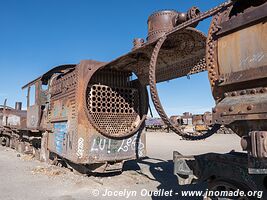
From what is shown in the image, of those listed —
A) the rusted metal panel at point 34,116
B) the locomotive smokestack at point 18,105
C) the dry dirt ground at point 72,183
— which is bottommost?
the dry dirt ground at point 72,183

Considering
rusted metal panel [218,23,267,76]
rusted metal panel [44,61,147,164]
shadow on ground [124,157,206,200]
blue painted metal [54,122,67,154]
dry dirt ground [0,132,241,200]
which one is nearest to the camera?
rusted metal panel [218,23,267,76]

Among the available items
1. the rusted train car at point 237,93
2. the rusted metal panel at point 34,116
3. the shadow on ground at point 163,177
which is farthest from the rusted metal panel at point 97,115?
the rusted train car at point 237,93

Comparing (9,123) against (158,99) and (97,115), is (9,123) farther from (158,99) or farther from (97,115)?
(158,99)

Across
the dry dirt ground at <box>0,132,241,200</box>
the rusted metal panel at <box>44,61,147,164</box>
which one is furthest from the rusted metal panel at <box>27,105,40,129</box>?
the dry dirt ground at <box>0,132,241,200</box>

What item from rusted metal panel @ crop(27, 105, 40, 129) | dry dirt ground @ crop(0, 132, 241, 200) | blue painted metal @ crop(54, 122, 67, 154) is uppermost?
rusted metal panel @ crop(27, 105, 40, 129)

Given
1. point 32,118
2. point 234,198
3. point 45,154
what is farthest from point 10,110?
point 234,198

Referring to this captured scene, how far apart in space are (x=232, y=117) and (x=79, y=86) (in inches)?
199

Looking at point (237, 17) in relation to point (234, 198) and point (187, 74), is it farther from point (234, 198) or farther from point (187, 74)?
point (187, 74)

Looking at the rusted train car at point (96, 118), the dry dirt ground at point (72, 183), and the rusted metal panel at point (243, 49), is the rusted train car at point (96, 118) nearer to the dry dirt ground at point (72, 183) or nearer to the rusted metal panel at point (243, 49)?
the dry dirt ground at point (72, 183)

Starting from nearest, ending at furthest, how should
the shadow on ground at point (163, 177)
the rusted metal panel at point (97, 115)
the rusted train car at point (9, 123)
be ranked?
the shadow on ground at point (163, 177) < the rusted metal panel at point (97, 115) < the rusted train car at point (9, 123)

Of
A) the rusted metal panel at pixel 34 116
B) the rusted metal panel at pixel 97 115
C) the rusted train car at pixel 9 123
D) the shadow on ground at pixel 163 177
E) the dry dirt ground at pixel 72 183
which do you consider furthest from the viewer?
the rusted train car at pixel 9 123

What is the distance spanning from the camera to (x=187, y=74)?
6.18 meters

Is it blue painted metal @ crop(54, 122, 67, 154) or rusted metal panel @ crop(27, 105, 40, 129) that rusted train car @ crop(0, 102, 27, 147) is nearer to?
rusted metal panel @ crop(27, 105, 40, 129)

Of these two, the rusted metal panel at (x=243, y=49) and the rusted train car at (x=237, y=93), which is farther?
the rusted metal panel at (x=243, y=49)
